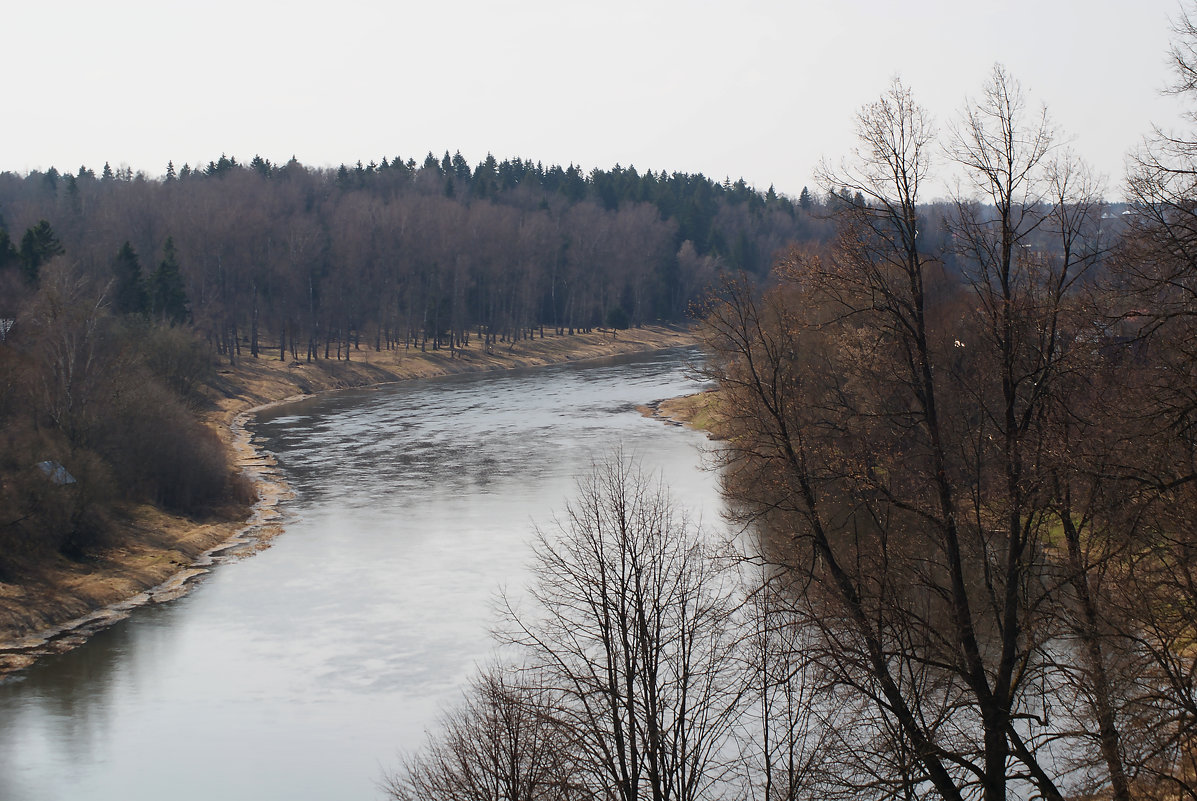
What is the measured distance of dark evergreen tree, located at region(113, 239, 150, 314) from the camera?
7100 cm

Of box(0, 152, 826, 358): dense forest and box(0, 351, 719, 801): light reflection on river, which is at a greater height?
box(0, 152, 826, 358): dense forest

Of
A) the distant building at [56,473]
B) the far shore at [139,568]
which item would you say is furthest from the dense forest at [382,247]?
the distant building at [56,473]

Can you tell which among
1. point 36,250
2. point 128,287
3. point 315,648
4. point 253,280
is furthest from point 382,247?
point 315,648

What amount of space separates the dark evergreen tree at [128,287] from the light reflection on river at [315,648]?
2208 centimetres

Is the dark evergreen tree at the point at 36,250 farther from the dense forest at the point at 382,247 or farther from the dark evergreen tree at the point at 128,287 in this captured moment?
the dark evergreen tree at the point at 128,287

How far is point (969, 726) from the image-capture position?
67.9ft

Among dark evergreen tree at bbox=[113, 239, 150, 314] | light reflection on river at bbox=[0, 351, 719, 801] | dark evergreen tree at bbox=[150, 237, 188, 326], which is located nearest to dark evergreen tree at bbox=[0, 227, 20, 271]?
dark evergreen tree at bbox=[113, 239, 150, 314]

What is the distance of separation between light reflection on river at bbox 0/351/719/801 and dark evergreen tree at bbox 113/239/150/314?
22.1 meters

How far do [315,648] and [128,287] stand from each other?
50.2 meters

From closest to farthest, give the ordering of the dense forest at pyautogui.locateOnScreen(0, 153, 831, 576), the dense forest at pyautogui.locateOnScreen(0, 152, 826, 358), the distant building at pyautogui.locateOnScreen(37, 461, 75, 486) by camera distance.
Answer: the distant building at pyautogui.locateOnScreen(37, 461, 75, 486) → the dense forest at pyautogui.locateOnScreen(0, 153, 831, 576) → the dense forest at pyautogui.locateOnScreen(0, 152, 826, 358)

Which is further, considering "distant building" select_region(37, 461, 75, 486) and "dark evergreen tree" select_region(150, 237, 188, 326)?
"dark evergreen tree" select_region(150, 237, 188, 326)

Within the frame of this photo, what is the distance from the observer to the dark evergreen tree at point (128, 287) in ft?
233

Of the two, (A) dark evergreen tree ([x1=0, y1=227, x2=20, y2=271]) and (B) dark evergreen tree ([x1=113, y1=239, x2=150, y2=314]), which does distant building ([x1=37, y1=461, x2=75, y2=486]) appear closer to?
(A) dark evergreen tree ([x1=0, y1=227, x2=20, y2=271])

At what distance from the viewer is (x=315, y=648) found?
2923cm
